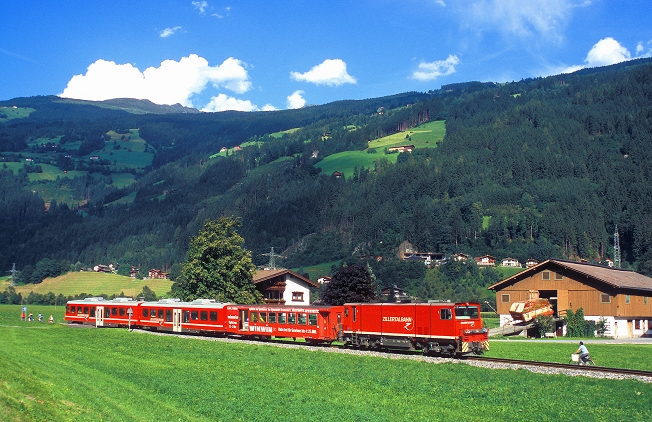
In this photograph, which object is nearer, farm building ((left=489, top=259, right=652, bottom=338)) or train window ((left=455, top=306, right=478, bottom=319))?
train window ((left=455, top=306, right=478, bottom=319))

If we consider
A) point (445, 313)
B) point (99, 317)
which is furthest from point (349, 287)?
point (445, 313)

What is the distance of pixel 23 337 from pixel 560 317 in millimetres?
50140

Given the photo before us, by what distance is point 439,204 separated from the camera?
18225 cm

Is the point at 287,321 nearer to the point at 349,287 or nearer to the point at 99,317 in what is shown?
the point at 349,287

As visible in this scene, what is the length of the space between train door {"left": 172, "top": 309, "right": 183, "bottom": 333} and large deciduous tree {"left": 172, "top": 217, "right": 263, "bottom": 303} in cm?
1085

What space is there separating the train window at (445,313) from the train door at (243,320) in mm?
17971

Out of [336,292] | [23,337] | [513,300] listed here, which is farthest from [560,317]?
[23,337]

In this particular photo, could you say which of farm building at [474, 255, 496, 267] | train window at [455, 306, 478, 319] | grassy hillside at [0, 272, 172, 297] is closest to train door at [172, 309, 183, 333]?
train window at [455, 306, 478, 319]

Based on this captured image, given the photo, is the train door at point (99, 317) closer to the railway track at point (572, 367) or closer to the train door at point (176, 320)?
the train door at point (176, 320)

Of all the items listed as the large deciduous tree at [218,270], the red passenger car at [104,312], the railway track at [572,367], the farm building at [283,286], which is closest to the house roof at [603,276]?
the farm building at [283,286]

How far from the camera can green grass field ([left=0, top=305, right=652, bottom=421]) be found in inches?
785

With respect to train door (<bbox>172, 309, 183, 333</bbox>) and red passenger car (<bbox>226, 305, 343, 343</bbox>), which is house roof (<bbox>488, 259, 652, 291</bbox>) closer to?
red passenger car (<bbox>226, 305, 343, 343</bbox>)

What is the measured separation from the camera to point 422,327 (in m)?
38.4

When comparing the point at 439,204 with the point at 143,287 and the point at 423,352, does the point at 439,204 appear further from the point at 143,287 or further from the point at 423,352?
the point at 423,352
